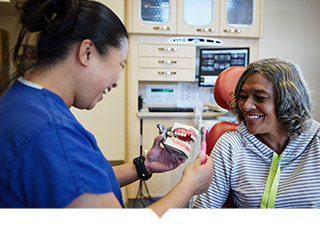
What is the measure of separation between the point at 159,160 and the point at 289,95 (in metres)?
0.64

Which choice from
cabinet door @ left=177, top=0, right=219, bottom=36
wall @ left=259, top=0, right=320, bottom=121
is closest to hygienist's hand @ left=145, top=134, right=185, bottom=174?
cabinet door @ left=177, top=0, right=219, bottom=36

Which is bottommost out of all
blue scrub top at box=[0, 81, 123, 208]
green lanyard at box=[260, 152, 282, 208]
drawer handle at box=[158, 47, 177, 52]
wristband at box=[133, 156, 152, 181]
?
green lanyard at box=[260, 152, 282, 208]

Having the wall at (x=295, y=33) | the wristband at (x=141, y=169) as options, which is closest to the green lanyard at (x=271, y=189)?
the wristband at (x=141, y=169)

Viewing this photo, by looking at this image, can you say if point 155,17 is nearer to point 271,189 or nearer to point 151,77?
point 151,77

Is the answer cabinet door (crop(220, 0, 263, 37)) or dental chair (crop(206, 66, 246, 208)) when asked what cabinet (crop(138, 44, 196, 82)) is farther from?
dental chair (crop(206, 66, 246, 208))

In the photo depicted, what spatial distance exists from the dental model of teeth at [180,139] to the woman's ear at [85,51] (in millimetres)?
417

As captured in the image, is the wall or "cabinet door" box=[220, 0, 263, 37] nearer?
"cabinet door" box=[220, 0, 263, 37]

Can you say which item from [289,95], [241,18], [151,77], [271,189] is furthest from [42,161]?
[241,18]

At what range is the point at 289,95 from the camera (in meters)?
1.29

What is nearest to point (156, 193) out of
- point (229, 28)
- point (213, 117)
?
point (213, 117)

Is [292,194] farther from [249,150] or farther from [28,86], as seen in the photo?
[28,86]

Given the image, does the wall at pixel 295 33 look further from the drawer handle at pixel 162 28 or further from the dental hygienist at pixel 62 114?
the dental hygienist at pixel 62 114

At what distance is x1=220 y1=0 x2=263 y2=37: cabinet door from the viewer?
288 cm
